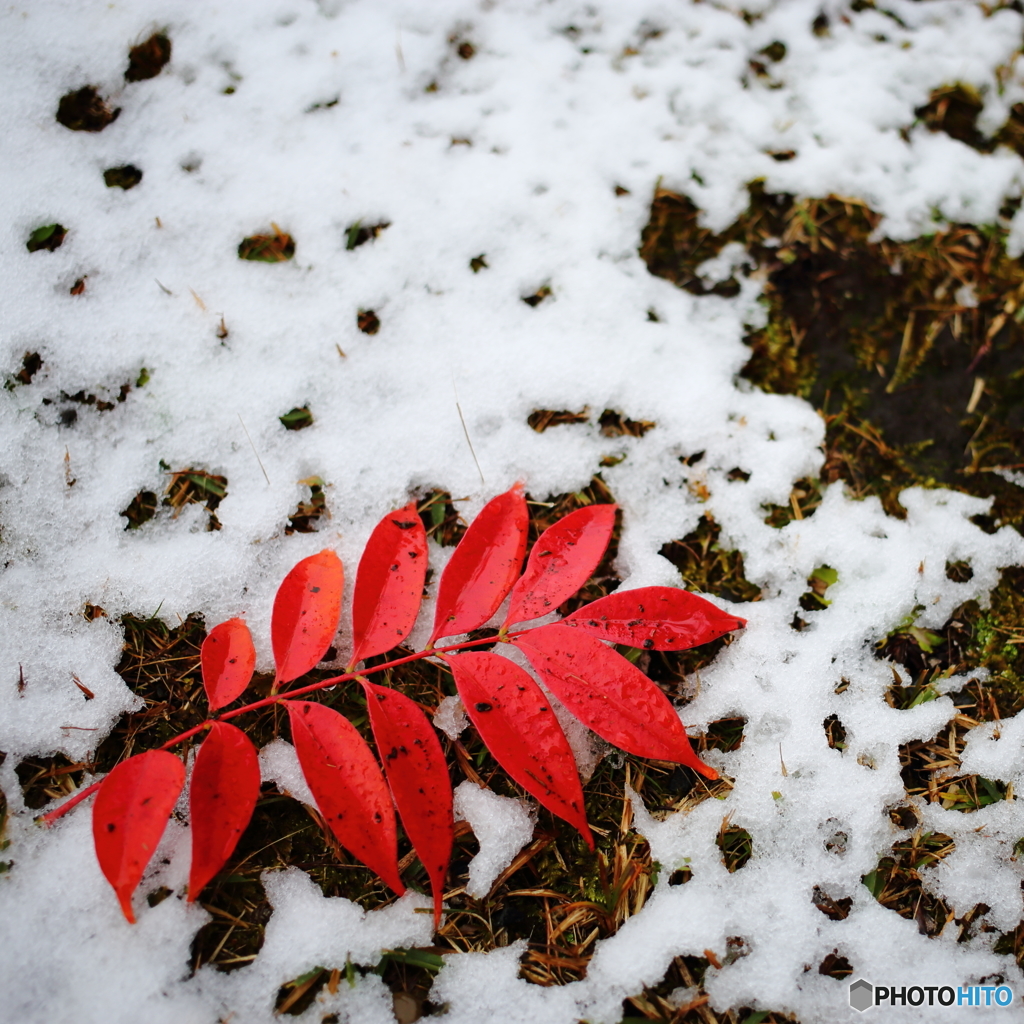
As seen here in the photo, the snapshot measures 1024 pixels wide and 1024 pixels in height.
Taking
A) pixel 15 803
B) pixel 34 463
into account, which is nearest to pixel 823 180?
pixel 34 463

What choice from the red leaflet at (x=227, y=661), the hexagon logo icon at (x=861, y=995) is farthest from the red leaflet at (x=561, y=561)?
the hexagon logo icon at (x=861, y=995)

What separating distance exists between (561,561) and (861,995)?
Result: 1.00 meters

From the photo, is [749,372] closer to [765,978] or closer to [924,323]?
[924,323]

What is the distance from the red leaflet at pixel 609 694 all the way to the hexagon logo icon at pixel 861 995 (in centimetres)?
49

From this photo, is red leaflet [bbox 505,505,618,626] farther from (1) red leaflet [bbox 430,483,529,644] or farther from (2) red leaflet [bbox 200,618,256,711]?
(2) red leaflet [bbox 200,618,256,711]

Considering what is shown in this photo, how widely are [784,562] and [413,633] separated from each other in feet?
2.90

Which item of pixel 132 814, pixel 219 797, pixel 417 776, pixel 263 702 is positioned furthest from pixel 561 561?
pixel 132 814

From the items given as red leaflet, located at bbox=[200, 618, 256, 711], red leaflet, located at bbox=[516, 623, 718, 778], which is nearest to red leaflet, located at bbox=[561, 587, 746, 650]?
red leaflet, located at bbox=[516, 623, 718, 778]

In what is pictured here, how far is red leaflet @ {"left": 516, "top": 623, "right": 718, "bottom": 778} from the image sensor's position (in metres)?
1.25

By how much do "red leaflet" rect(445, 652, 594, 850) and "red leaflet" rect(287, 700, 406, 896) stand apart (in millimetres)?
215

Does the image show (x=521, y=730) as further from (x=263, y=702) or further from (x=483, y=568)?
(x=263, y=702)

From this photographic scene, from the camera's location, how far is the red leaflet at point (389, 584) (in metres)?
1.34

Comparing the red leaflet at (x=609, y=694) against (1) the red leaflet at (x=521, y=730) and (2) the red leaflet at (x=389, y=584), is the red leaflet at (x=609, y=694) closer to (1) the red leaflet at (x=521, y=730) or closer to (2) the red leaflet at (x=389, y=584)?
(1) the red leaflet at (x=521, y=730)

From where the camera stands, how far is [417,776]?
122 centimetres
